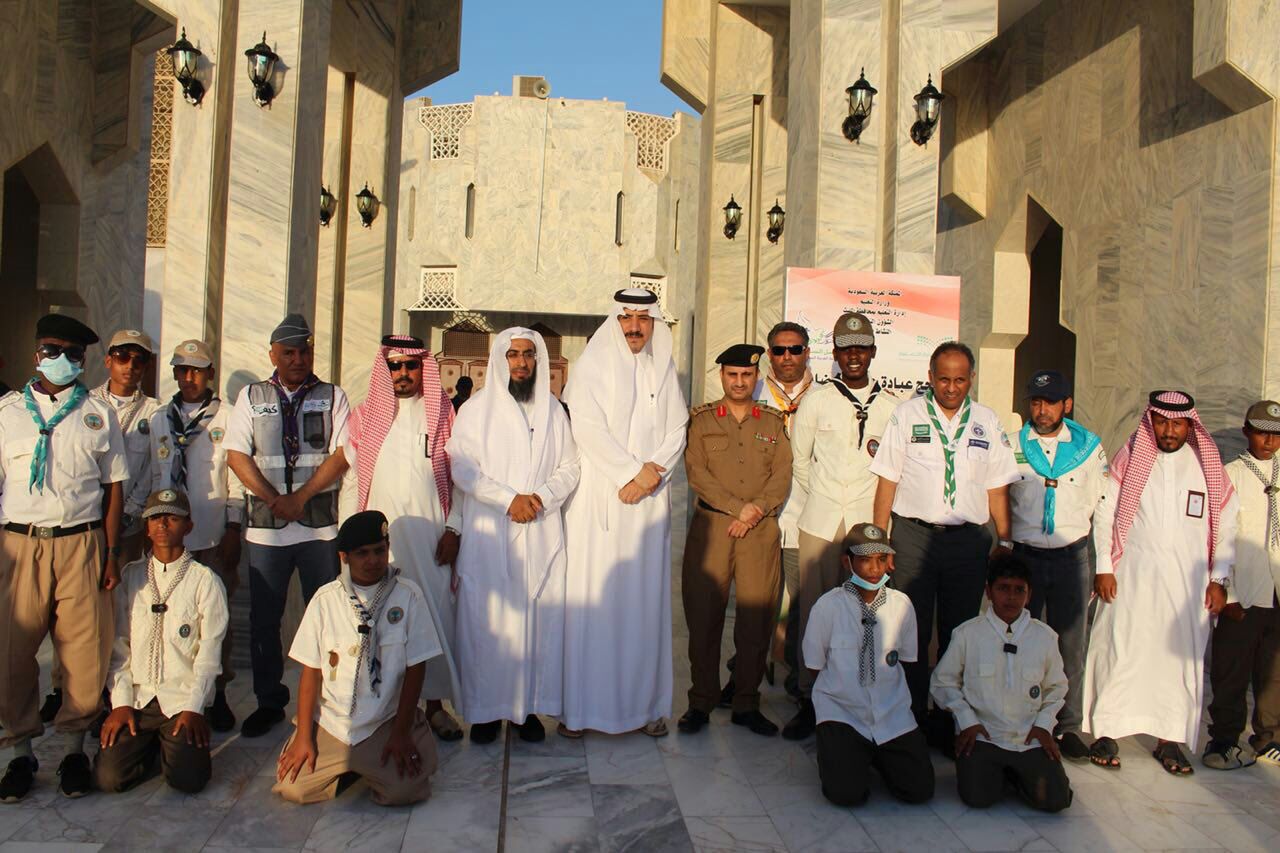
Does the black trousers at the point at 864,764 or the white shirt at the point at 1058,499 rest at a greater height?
the white shirt at the point at 1058,499

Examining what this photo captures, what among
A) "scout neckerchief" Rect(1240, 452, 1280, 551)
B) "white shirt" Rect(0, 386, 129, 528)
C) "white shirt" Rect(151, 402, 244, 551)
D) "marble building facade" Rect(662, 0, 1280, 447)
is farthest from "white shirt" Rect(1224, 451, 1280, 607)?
"white shirt" Rect(0, 386, 129, 528)

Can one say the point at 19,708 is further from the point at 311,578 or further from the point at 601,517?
the point at 601,517

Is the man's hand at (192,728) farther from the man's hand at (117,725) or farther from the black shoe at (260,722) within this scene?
the black shoe at (260,722)

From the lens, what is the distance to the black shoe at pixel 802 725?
4551 mm

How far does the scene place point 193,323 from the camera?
6.76 meters

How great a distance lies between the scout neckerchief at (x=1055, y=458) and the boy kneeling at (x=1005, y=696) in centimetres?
54

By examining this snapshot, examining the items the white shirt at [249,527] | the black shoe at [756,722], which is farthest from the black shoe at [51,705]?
the black shoe at [756,722]

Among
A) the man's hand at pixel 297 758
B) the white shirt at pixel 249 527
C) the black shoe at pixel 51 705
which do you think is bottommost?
the black shoe at pixel 51 705

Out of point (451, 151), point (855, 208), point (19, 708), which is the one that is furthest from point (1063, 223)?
point (451, 151)

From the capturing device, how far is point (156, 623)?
3951 millimetres

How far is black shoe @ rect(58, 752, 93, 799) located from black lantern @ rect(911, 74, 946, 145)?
6.03 m

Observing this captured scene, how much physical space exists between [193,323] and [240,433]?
8.41 feet

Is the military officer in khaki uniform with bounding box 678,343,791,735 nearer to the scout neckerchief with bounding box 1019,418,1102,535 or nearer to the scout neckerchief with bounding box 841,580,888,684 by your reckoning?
the scout neckerchief with bounding box 841,580,888,684

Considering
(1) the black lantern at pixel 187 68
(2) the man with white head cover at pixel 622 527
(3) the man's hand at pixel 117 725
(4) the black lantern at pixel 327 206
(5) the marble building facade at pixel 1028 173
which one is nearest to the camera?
(3) the man's hand at pixel 117 725
